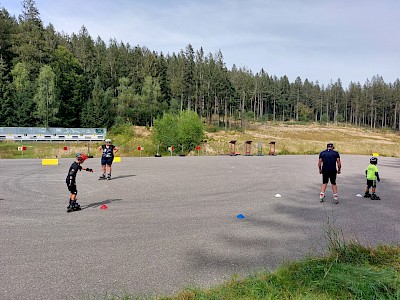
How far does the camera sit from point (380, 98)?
113188 millimetres

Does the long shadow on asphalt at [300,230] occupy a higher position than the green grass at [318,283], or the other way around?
the green grass at [318,283]

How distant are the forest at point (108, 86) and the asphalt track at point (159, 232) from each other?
4379 centimetres

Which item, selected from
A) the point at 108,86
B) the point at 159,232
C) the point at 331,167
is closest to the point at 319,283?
the point at 159,232

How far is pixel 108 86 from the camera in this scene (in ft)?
245

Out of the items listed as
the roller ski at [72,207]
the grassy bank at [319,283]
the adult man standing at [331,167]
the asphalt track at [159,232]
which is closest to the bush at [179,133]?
the asphalt track at [159,232]

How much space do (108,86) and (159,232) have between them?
72500mm

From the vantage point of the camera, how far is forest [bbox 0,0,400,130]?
5212 centimetres

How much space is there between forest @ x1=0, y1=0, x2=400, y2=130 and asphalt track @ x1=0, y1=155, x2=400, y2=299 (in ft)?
144

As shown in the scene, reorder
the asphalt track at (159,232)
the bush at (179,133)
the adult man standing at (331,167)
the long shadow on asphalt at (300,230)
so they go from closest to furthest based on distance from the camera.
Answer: the asphalt track at (159,232) → the long shadow on asphalt at (300,230) → the adult man standing at (331,167) → the bush at (179,133)

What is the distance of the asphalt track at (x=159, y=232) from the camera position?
485 cm

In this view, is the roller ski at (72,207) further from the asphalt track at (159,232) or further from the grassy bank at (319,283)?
the grassy bank at (319,283)

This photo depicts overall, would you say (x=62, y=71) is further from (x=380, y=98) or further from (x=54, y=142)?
(x=380, y=98)

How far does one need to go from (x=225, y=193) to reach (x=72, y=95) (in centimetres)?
5628

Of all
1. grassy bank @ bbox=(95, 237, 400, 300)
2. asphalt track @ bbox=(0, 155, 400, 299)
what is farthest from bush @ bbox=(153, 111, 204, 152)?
grassy bank @ bbox=(95, 237, 400, 300)
